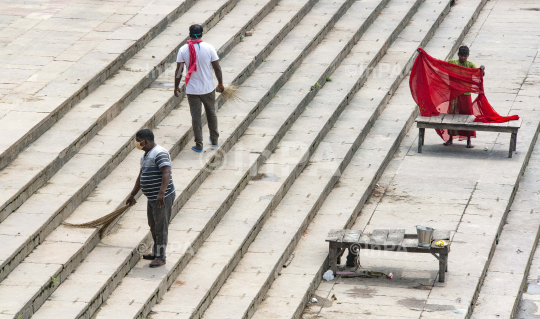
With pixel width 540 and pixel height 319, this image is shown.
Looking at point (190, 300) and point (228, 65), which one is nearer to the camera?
point (190, 300)

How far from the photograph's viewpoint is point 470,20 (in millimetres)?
18484

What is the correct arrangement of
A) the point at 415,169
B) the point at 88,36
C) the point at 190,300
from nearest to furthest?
the point at 190,300, the point at 415,169, the point at 88,36

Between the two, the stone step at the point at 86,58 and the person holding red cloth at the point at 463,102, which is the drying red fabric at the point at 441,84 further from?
→ the stone step at the point at 86,58

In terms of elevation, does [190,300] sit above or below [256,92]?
below

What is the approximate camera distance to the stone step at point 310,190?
916 cm

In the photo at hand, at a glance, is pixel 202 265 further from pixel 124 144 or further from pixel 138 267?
pixel 124 144

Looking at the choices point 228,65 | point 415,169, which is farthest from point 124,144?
point 415,169

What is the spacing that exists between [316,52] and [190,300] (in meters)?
7.10

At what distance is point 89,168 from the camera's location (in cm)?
1026

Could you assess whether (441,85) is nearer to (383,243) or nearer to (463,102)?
(463,102)

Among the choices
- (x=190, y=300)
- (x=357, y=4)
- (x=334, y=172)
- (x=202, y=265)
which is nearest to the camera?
(x=190, y=300)

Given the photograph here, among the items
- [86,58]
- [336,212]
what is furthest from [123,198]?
[86,58]

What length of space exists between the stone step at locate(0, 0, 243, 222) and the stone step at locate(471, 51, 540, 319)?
4.75 meters

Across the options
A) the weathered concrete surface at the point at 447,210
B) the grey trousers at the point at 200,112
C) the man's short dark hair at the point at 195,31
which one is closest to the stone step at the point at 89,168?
the grey trousers at the point at 200,112
